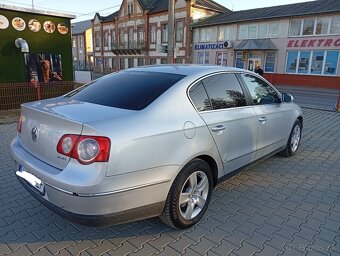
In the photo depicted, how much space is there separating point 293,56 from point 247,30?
4848 mm

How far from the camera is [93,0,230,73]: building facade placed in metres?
29.2

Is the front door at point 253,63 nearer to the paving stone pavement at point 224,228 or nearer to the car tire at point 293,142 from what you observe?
the car tire at point 293,142

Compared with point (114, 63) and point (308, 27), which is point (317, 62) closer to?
point (308, 27)

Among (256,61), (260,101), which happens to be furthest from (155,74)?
(256,61)

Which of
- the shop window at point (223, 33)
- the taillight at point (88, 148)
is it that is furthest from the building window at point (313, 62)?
the taillight at point (88, 148)

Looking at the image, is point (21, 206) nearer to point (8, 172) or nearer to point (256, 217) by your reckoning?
point (8, 172)

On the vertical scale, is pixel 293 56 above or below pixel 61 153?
above

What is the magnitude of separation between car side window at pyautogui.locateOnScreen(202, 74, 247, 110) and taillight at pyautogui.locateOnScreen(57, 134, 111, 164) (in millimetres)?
1375

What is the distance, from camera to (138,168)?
7.32 ft

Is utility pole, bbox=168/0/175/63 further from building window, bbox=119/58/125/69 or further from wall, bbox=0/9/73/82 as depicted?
building window, bbox=119/58/125/69

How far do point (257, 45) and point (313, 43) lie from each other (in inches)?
170

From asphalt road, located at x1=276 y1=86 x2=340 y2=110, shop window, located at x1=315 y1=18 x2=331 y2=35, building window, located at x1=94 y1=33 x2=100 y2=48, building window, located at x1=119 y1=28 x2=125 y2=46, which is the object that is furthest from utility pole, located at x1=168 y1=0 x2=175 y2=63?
building window, located at x1=94 y1=33 x2=100 y2=48

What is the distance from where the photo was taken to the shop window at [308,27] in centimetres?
2138

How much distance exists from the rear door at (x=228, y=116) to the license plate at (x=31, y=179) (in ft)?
5.23
